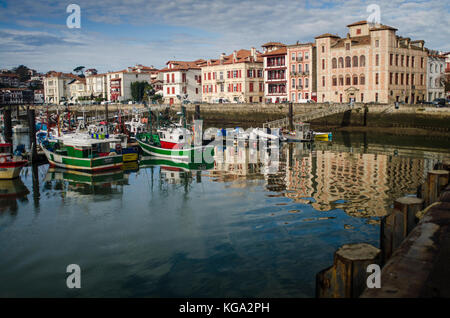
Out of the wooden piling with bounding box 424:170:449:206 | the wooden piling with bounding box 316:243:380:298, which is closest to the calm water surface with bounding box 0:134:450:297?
the wooden piling with bounding box 424:170:449:206

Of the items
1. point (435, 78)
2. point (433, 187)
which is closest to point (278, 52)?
point (435, 78)

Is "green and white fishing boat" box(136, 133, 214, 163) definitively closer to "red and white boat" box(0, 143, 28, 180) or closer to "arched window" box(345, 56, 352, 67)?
"red and white boat" box(0, 143, 28, 180)

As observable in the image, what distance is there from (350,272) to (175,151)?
3033cm

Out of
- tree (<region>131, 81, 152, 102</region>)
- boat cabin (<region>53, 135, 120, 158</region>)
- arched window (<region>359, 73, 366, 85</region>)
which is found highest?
tree (<region>131, 81, 152, 102</region>)

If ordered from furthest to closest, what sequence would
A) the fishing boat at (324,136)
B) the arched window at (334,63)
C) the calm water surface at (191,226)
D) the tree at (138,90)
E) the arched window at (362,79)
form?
1. the tree at (138,90)
2. the arched window at (334,63)
3. the arched window at (362,79)
4. the fishing boat at (324,136)
5. the calm water surface at (191,226)

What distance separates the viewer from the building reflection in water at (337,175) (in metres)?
19.8

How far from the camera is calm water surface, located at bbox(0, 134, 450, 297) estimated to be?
11.6 meters

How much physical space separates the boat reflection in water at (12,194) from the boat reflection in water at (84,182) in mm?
1462

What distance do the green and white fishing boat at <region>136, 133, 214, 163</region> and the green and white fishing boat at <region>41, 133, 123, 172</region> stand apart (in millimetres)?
5982

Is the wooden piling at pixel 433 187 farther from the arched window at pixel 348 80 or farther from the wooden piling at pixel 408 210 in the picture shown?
the arched window at pixel 348 80

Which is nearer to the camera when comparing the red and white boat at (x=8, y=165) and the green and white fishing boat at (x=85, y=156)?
the red and white boat at (x=8, y=165)

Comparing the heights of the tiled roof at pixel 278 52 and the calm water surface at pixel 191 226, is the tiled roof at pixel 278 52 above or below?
above

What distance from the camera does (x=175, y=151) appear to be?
36.1 metres

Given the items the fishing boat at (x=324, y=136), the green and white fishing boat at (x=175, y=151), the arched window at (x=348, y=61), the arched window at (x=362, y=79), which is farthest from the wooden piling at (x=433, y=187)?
the arched window at (x=348, y=61)
